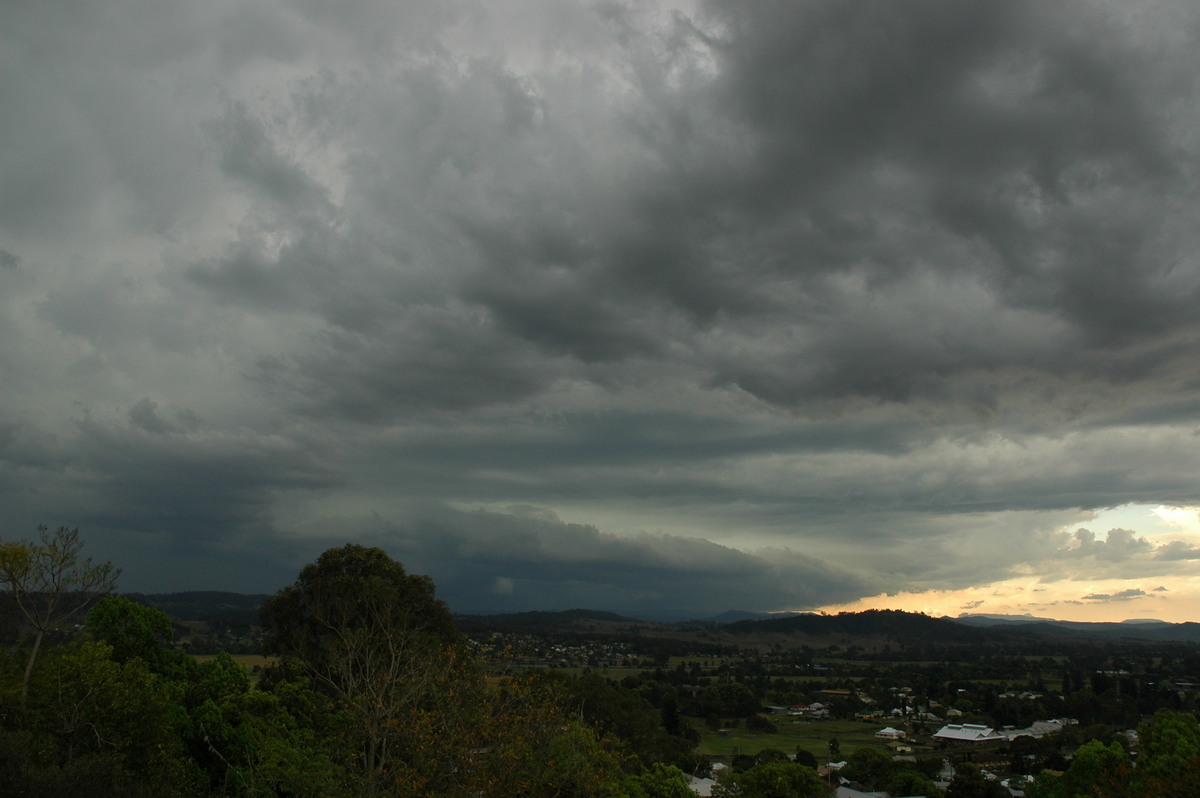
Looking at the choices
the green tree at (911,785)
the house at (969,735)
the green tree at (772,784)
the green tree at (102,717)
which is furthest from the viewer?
the house at (969,735)

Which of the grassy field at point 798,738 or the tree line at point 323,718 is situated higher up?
the tree line at point 323,718

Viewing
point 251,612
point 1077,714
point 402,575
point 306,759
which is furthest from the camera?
point 251,612

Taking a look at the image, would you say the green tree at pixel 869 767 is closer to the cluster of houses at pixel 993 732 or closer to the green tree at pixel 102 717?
the cluster of houses at pixel 993 732

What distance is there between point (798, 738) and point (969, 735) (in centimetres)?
2207

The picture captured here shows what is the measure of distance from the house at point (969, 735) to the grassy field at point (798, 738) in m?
8.61

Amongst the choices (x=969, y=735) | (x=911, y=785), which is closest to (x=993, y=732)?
(x=969, y=735)

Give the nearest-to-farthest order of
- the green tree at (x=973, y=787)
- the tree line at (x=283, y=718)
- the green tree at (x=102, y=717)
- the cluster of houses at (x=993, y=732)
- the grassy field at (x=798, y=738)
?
the tree line at (x=283, y=718) → the green tree at (x=102, y=717) → the green tree at (x=973, y=787) → the grassy field at (x=798, y=738) → the cluster of houses at (x=993, y=732)

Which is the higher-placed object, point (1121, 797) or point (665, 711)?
point (1121, 797)

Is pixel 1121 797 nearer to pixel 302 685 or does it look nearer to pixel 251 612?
pixel 302 685

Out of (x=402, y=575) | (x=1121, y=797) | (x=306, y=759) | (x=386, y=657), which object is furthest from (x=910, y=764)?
(x=306, y=759)

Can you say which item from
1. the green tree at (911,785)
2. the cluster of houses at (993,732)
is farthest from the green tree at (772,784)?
the cluster of houses at (993,732)

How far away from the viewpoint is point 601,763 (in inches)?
1073

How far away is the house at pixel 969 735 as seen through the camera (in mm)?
100312

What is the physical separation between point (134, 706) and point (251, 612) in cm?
17678
